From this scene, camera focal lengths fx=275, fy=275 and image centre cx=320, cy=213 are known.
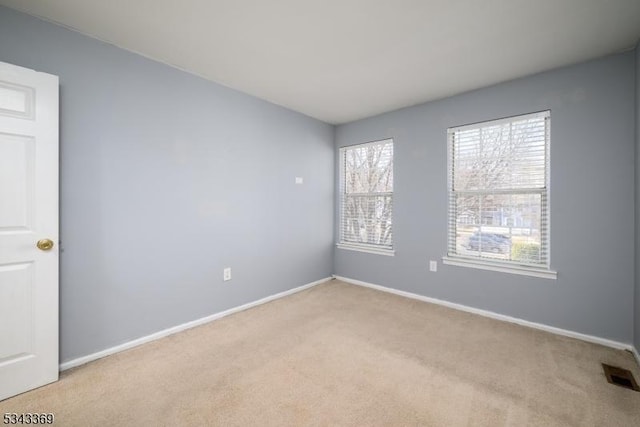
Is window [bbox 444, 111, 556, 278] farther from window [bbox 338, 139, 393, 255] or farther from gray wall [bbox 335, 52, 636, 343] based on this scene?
window [bbox 338, 139, 393, 255]

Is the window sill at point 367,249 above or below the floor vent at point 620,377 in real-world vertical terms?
above

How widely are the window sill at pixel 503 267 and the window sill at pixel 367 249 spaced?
0.73 metres

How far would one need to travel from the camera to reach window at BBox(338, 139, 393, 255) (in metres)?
3.85

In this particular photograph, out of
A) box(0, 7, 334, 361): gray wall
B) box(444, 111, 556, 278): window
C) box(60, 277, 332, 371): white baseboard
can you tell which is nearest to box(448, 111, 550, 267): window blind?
box(444, 111, 556, 278): window

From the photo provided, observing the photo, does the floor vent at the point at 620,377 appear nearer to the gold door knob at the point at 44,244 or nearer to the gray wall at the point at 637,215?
the gray wall at the point at 637,215

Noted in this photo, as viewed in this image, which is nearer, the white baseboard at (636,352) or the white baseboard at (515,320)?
the white baseboard at (636,352)

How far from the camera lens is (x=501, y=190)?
2.87m

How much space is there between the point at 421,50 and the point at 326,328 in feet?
8.59

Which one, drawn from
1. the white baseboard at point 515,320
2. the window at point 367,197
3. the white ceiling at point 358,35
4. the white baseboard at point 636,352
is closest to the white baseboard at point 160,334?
the window at point 367,197

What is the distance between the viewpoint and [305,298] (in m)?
3.52

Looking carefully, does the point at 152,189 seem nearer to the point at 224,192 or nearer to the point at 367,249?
the point at 224,192

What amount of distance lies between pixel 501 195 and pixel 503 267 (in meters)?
0.75

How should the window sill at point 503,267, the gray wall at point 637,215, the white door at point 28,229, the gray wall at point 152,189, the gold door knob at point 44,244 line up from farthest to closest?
the window sill at point 503,267 → the gray wall at point 637,215 → the gray wall at point 152,189 → the gold door knob at point 44,244 → the white door at point 28,229

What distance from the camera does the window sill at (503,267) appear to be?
2631mm
